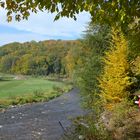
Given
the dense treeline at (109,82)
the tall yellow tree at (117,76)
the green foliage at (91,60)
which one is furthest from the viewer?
the green foliage at (91,60)

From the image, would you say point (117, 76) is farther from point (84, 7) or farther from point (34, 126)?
point (84, 7)

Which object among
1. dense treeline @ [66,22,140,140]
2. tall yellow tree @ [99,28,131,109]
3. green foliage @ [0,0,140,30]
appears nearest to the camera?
green foliage @ [0,0,140,30]

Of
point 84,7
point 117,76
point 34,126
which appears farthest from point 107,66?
point 84,7

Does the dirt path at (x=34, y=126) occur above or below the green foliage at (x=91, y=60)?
below

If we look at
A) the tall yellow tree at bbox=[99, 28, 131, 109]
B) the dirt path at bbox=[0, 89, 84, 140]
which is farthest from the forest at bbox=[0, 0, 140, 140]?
the dirt path at bbox=[0, 89, 84, 140]

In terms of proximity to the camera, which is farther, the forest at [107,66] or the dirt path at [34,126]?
the dirt path at [34,126]

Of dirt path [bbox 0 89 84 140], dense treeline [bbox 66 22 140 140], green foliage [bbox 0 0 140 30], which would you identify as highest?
green foliage [bbox 0 0 140 30]

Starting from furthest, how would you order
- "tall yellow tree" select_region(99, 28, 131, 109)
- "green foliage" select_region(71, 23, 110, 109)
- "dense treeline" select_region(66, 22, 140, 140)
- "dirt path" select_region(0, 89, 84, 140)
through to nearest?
1. "green foliage" select_region(71, 23, 110, 109)
2. "tall yellow tree" select_region(99, 28, 131, 109)
3. "dirt path" select_region(0, 89, 84, 140)
4. "dense treeline" select_region(66, 22, 140, 140)

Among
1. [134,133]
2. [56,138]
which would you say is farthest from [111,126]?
[56,138]

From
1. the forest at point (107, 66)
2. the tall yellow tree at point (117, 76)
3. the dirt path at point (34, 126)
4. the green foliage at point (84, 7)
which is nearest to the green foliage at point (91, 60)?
the forest at point (107, 66)

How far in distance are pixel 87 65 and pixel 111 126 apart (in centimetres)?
1683

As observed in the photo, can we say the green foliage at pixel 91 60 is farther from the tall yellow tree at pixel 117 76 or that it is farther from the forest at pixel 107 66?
the tall yellow tree at pixel 117 76

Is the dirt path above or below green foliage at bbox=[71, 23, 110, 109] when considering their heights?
below

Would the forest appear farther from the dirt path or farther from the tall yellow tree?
the dirt path
